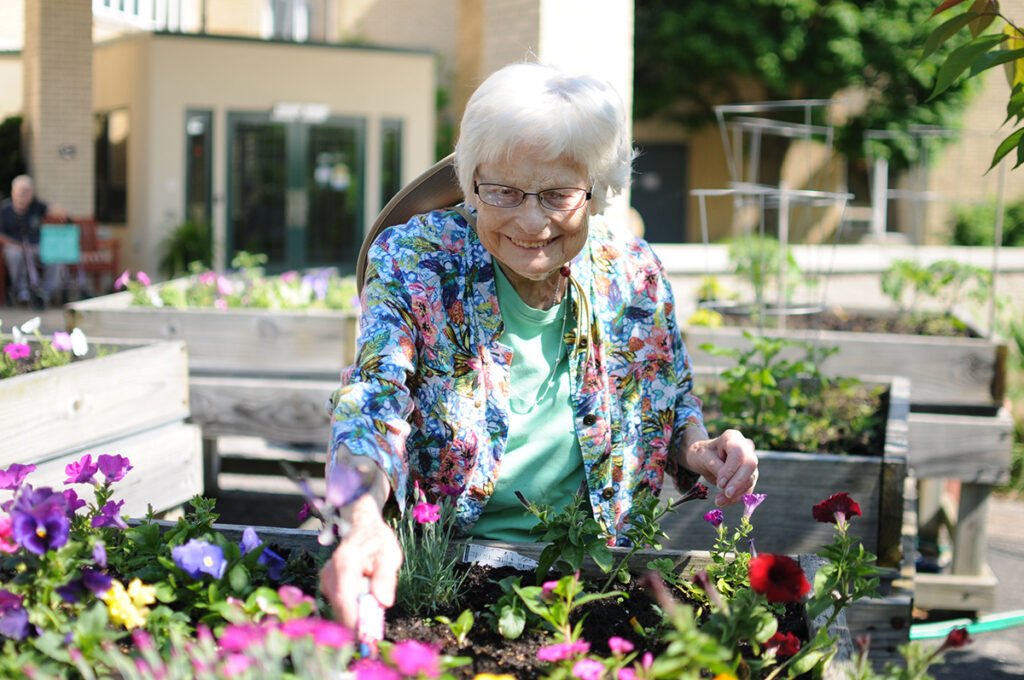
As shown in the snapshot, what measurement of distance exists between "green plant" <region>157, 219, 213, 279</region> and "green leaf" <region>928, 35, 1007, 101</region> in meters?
14.4

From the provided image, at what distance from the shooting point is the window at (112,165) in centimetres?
1627

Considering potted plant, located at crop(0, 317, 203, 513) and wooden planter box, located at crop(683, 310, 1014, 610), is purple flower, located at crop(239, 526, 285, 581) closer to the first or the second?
potted plant, located at crop(0, 317, 203, 513)

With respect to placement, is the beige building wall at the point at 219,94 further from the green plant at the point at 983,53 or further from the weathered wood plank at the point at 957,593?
the green plant at the point at 983,53

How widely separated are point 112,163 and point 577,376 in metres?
16.2

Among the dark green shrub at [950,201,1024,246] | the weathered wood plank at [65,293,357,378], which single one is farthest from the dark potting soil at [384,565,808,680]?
the dark green shrub at [950,201,1024,246]

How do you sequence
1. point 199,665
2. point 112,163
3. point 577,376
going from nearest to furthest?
point 199,665
point 577,376
point 112,163

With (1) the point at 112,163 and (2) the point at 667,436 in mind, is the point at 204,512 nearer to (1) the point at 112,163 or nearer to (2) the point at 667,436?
(2) the point at 667,436

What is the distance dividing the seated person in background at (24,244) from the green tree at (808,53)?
12.4m

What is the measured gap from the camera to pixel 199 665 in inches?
41.2

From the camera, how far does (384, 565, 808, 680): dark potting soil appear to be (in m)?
1.31

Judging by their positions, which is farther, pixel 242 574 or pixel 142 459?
pixel 142 459

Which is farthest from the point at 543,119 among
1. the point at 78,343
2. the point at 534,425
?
the point at 78,343

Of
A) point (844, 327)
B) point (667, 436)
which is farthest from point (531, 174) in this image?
point (844, 327)

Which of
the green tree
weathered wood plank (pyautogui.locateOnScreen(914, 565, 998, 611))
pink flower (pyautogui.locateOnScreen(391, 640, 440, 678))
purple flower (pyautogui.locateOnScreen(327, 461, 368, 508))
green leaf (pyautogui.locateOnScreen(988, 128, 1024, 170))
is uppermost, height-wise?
the green tree
